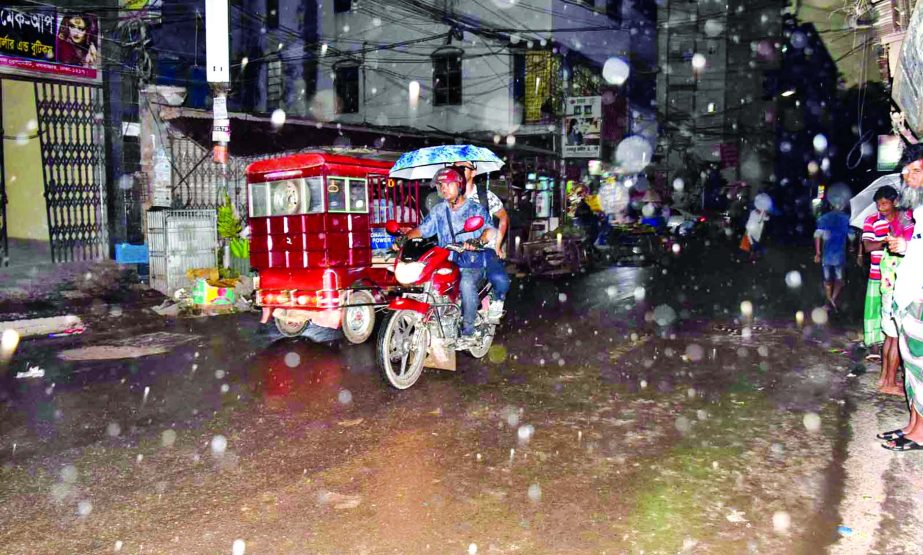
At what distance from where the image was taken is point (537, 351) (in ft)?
28.0

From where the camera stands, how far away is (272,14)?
103 ft

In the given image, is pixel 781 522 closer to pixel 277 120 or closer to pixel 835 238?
pixel 835 238

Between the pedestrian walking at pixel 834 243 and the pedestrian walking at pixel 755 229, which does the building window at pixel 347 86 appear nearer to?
the pedestrian walking at pixel 755 229

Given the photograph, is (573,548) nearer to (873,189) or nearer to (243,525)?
(243,525)

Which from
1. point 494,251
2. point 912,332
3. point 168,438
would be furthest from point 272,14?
point 912,332

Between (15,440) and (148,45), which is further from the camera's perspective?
(148,45)

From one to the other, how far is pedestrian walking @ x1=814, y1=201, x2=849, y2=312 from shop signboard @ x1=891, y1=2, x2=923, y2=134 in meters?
3.64

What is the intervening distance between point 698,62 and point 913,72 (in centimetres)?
4423

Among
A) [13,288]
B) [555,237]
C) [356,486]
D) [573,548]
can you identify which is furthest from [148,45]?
[573,548]

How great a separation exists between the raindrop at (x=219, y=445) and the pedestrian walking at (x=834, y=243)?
10.0 metres

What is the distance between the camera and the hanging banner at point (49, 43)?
12.5m

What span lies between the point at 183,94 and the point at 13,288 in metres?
5.26

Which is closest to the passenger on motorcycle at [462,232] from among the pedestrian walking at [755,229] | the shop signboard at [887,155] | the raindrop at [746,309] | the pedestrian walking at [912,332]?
the pedestrian walking at [912,332]

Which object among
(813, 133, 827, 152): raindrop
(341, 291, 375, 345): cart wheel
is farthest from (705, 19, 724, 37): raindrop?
(341, 291, 375, 345): cart wheel
